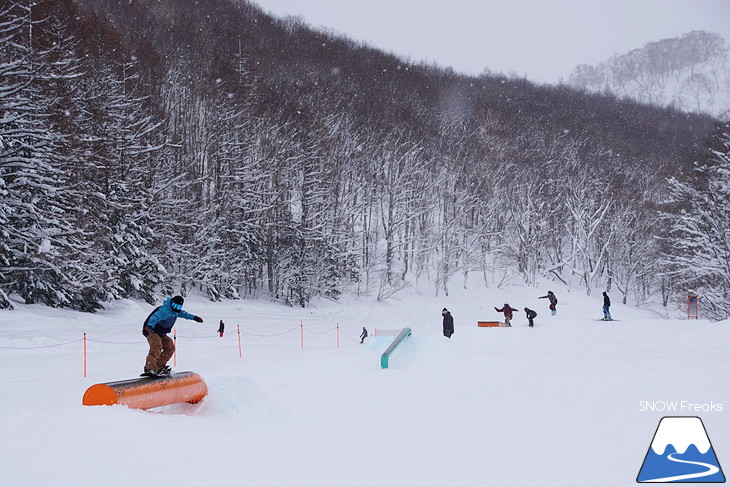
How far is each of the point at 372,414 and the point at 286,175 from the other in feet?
107

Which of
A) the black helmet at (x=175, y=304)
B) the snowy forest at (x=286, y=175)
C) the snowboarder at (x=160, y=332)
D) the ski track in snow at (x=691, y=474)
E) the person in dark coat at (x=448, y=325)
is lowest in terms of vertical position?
the person in dark coat at (x=448, y=325)

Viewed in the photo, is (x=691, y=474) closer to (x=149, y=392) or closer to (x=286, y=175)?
(x=149, y=392)

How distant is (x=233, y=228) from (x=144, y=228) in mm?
8192

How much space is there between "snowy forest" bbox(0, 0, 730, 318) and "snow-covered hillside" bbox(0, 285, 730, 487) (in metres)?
7.10

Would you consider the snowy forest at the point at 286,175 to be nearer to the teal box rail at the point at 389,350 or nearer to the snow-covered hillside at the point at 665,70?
the teal box rail at the point at 389,350

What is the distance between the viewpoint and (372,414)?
363 inches

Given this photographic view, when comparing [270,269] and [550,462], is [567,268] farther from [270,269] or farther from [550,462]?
[550,462]

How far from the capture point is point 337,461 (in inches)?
258

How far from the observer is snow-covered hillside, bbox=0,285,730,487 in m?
5.98

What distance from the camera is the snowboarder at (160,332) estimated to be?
8938 mm

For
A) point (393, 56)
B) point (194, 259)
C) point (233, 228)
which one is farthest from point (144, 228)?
point (393, 56)

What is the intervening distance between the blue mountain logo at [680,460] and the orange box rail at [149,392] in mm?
6154

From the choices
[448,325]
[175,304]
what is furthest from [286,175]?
[175,304]

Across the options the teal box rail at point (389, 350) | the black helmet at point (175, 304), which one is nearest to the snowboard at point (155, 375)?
the black helmet at point (175, 304)
